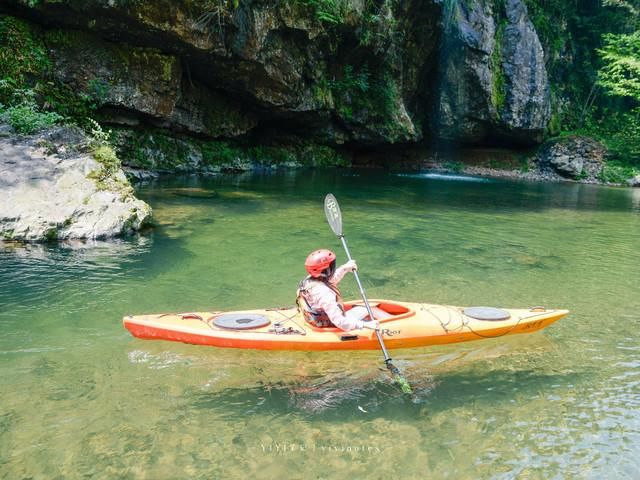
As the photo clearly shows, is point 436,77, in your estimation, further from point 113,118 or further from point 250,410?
point 250,410

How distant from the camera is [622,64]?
2117cm

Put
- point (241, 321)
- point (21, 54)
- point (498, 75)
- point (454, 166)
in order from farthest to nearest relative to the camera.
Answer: point (454, 166) < point (498, 75) < point (21, 54) < point (241, 321)

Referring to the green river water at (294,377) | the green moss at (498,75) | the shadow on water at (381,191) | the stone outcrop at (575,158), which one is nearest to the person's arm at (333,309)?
the green river water at (294,377)

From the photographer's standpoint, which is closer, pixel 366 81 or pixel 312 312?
pixel 312 312

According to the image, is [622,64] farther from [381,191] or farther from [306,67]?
[381,191]

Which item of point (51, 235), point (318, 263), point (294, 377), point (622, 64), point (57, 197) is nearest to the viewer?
point (294, 377)

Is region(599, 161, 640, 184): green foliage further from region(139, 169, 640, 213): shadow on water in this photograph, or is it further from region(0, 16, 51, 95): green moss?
region(0, 16, 51, 95): green moss

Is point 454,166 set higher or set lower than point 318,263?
higher

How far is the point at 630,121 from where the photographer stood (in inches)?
893

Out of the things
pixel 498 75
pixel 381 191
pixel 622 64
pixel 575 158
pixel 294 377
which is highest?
pixel 622 64

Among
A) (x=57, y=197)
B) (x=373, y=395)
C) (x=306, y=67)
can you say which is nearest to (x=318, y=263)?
(x=373, y=395)

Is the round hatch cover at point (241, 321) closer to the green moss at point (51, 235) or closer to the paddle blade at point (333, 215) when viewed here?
the paddle blade at point (333, 215)

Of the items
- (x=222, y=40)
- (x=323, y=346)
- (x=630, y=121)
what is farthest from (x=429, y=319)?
(x=630, y=121)

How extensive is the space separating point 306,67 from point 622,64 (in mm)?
14095
